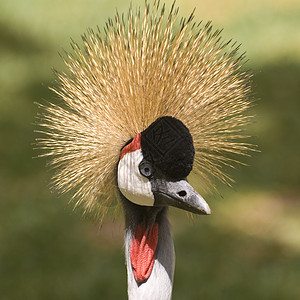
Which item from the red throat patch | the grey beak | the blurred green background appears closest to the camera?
the grey beak

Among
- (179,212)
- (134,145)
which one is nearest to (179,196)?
(134,145)

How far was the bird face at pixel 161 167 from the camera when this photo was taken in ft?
3.94

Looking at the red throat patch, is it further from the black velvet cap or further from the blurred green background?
the blurred green background

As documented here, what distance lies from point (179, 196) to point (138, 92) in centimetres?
23

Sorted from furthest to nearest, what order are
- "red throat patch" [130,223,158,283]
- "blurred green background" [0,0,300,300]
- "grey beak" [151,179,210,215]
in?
"blurred green background" [0,0,300,300], "red throat patch" [130,223,158,283], "grey beak" [151,179,210,215]

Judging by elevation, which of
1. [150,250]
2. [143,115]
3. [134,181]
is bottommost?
[150,250]

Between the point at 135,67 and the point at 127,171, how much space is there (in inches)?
8.5

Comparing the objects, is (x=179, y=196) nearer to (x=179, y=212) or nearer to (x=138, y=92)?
(x=138, y=92)

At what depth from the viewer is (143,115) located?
129 cm

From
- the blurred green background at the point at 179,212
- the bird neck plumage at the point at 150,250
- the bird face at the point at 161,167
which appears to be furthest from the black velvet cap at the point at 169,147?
the blurred green background at the point at 179,212

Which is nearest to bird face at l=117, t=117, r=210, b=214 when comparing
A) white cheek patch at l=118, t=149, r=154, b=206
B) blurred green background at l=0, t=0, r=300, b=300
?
white cheek patch at l=118, t=149, r=154, b=206

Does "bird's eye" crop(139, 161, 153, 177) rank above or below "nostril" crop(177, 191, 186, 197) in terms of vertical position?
above

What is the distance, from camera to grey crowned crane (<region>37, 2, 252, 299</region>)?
1.28 metres

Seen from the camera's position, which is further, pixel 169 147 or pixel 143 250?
pixel 143 250
